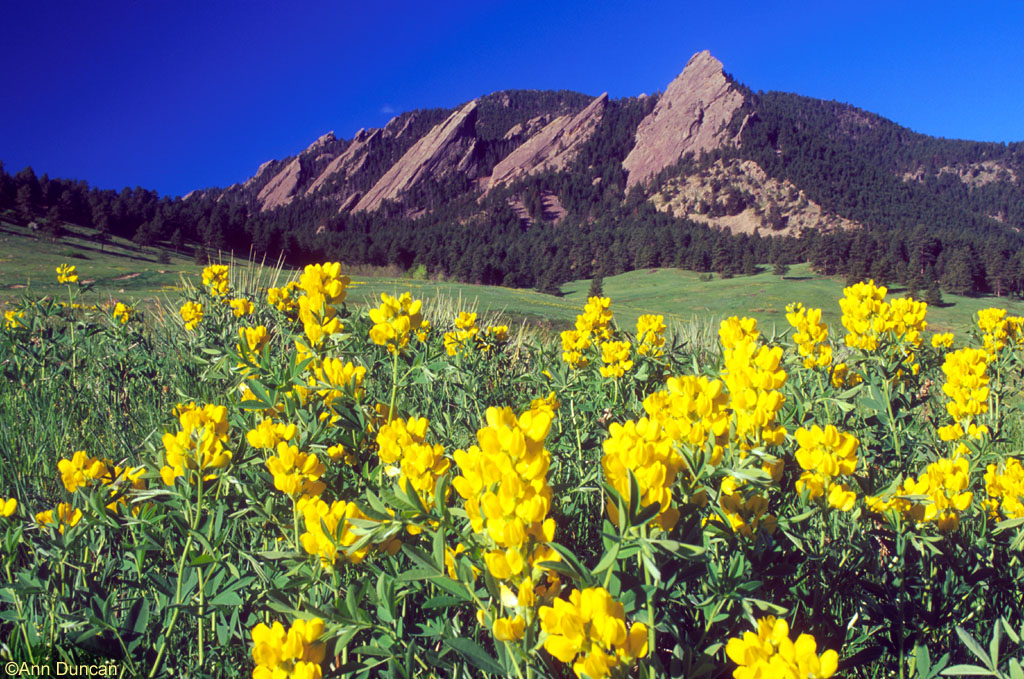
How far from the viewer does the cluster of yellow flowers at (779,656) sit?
0.64m

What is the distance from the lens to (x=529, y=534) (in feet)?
2.43

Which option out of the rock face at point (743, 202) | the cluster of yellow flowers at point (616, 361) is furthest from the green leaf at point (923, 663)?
the rock face at point (743, 202)

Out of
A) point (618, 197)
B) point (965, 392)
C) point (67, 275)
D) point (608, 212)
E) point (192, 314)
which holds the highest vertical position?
point (618, 197)

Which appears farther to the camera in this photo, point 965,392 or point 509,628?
point 965,392

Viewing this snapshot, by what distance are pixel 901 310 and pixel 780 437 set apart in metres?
1.77

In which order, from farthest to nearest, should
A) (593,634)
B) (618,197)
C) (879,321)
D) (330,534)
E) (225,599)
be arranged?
1. (618,197)
2. (879,321)
3. (225,599)
4. (330,534)
5. (593,634)

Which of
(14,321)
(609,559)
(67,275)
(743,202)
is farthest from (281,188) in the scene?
(609,559)

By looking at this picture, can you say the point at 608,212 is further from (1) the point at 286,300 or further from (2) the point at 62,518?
(2) the point at 62,518

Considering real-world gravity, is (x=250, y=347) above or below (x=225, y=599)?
above

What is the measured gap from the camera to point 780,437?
1005 millimetres

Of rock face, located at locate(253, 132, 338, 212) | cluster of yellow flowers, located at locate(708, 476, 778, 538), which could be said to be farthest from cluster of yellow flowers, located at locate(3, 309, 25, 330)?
rock face, located at locate(253, 132, 338, 212)

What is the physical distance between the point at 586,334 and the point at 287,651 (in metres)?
2.22

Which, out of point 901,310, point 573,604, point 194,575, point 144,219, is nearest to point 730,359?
point 573,604

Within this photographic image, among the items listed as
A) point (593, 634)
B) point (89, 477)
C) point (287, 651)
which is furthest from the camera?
point (89, 477)
